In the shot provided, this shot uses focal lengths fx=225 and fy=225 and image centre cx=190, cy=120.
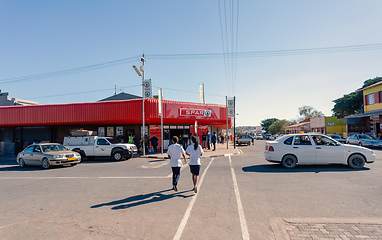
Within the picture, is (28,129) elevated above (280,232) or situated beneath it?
elevated above

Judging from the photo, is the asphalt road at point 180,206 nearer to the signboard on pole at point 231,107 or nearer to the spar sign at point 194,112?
the spar sign at point 194,112

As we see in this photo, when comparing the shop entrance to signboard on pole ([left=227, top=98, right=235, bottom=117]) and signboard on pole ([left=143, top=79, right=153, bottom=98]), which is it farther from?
signboard on pole ([left=143, top=79, right=153, bottom=98])

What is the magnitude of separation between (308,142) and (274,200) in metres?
5.79

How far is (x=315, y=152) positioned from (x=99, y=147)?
14.0m

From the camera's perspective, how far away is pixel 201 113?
22.9m

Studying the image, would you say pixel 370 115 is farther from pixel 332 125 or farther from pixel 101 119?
pixel 101 119

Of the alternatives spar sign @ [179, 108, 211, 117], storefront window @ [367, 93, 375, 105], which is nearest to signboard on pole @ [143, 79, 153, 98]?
spar sign @ [179, 108, 211, 117]

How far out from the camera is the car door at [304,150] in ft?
33.8

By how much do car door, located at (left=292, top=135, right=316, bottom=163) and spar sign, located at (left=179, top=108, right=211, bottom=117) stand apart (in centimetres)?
1262

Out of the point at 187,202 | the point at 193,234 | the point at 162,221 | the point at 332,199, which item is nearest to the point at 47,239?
the point at 162,221

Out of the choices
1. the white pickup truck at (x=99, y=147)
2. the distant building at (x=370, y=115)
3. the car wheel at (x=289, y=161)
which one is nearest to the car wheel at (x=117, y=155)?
the white pickup truck at (x=99, y=147)

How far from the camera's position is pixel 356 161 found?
1013 cm

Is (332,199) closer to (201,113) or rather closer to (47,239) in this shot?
(47,239)

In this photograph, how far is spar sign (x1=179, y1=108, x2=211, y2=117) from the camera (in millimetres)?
21719
